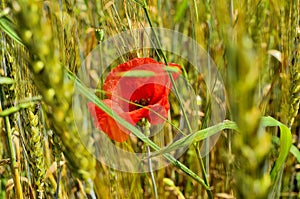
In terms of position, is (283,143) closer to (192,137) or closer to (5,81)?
(192,137)

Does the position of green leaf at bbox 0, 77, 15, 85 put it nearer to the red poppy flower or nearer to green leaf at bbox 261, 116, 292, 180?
the red poppy flower

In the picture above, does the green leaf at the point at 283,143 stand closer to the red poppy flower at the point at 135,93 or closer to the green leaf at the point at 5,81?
the red poppy flower at the point at 135,93

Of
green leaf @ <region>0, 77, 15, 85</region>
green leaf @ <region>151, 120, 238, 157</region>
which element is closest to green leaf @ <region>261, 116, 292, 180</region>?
green leaf @ <region>151, 120, 238, 157</region>

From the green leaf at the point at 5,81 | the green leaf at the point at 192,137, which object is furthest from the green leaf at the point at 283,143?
the green leaf at the point at 5,81

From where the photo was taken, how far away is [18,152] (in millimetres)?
720

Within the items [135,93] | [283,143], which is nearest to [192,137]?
[283,143]

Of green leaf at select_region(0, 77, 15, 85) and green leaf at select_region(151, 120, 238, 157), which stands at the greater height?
green leaf at select_region(0, 77, 15, 85)

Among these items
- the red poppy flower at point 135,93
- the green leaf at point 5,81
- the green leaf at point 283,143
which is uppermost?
the green leaf at point 5,81

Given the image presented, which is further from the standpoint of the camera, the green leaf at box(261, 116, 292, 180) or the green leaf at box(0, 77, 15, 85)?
the green leaf at box(0, 77, 15, 85)

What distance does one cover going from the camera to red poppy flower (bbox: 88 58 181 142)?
1.73 ft

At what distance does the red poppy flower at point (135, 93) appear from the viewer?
1.73 feet

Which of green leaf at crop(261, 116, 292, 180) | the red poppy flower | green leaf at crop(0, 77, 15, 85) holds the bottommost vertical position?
green leaf at crop(261, 116, 292, 180)

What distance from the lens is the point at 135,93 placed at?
63 cm

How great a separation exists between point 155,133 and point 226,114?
0.13 m
